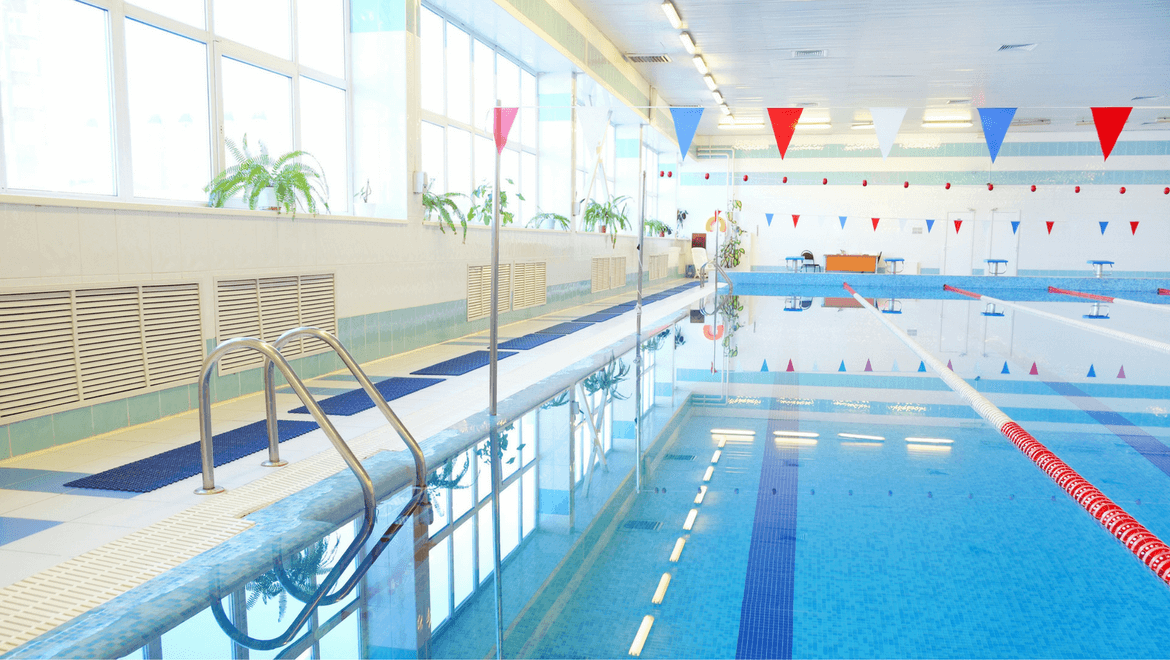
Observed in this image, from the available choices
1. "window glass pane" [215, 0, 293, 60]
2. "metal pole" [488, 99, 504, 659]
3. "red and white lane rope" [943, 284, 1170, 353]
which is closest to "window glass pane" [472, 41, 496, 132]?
"window glass pane" [215, 0, 293, 60]

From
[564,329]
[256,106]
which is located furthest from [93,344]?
[564,329]

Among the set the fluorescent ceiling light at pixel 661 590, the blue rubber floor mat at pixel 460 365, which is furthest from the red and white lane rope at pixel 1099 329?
the fluorescent ceiling light at pixel 661 590

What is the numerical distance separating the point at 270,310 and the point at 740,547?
3.33 meters

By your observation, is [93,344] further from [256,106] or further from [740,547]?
[740,547]

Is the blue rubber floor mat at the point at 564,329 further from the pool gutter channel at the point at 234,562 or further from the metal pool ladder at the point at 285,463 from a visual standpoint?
the metal pool ladder at the point at 285,463

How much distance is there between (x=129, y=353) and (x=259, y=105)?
7.68 feet

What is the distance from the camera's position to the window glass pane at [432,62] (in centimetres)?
760

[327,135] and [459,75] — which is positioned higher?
[459,75]

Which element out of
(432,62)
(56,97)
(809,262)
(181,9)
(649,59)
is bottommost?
(809,262)

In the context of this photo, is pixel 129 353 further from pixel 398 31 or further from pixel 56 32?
pixel 398 31

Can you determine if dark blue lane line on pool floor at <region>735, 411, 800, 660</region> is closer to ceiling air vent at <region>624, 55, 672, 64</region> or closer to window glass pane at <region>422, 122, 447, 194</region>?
window glass pane at <region>422, 122, 447, 194</region>

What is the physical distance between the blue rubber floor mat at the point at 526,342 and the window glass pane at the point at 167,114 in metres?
2.66

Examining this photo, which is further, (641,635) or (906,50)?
(906,50)

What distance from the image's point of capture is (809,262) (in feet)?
64.1
